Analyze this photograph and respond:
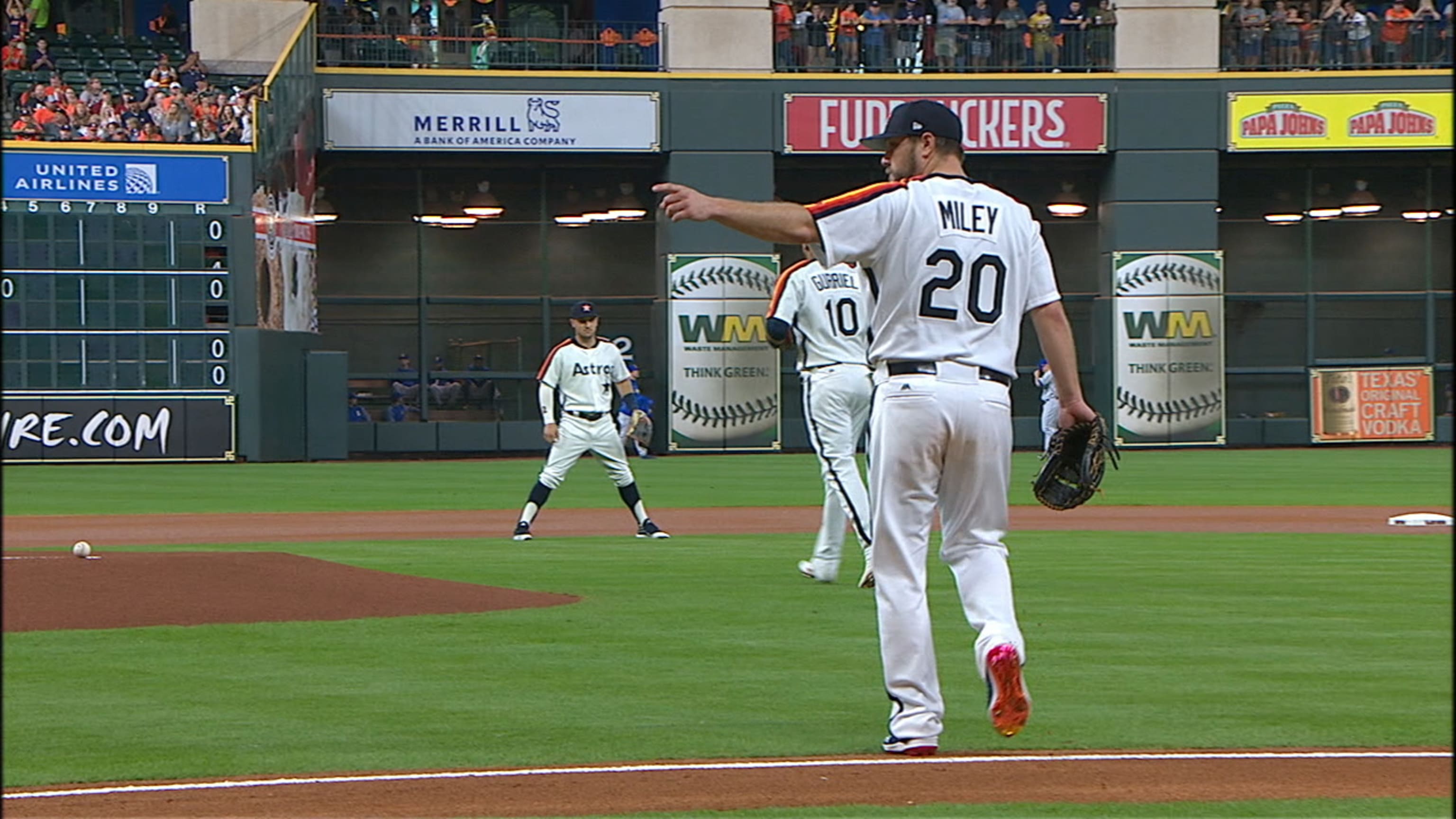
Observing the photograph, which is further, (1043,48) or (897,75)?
(1043,48)

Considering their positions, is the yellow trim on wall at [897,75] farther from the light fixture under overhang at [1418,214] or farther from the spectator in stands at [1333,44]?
the light fixture under overhang at [1418,214]

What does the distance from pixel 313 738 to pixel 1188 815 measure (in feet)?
10.2

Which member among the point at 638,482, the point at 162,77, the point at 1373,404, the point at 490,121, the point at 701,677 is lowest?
the point at 638,482

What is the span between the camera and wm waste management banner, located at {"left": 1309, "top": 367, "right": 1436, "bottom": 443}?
37.7 m

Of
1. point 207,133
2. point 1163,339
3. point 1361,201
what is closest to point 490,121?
point 207,133

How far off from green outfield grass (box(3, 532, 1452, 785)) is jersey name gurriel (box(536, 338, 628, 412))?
3.55 m

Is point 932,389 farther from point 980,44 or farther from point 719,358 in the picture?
point 980,44

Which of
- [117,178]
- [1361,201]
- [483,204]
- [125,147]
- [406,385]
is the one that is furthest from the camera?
[1361,201]

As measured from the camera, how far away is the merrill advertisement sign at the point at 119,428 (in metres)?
29.3

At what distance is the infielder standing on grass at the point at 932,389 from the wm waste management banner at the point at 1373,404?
3332cm

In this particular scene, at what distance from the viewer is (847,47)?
36.8 metres

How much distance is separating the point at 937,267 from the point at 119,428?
2586cm

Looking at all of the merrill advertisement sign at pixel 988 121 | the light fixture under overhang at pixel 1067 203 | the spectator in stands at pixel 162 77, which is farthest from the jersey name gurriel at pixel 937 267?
the light fixture under overhang at pixel 1067 203

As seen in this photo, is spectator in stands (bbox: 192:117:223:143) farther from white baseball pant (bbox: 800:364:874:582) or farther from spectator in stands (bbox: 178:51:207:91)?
white baseball pant (bbox: 800:364:874:582)
